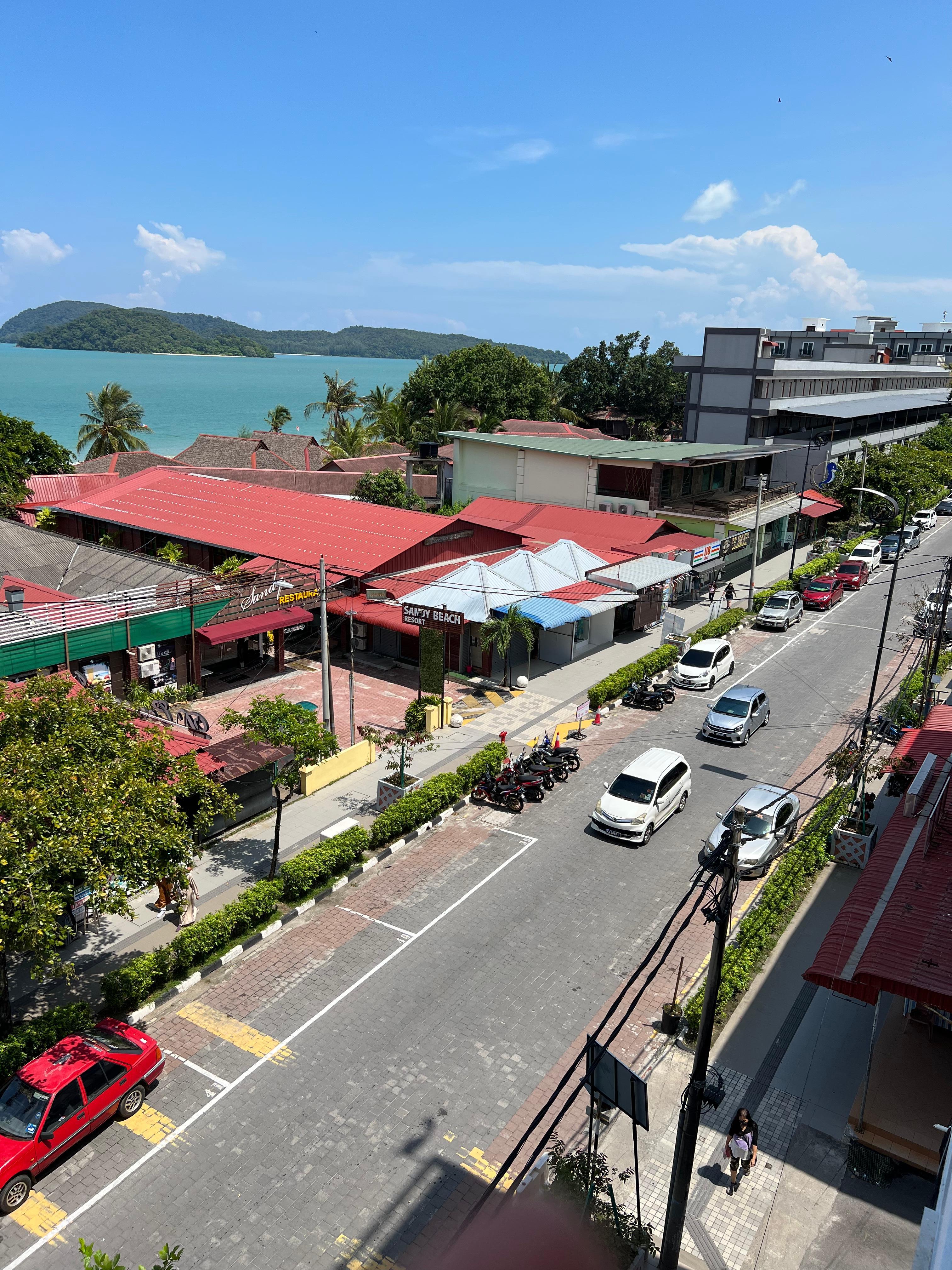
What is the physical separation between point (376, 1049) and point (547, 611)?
19297mm

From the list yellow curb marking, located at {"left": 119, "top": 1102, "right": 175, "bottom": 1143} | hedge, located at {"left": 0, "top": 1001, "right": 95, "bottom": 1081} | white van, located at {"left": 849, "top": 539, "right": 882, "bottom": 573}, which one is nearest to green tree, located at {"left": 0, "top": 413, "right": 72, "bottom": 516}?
hedge, located at {"left": 0, "top": 1001, "right": 95, "bottom": 1081}

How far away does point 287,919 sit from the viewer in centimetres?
1783

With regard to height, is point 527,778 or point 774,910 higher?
point 774,910

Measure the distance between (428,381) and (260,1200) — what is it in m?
74.3

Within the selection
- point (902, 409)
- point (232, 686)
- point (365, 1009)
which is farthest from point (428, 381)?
point (365, 1009)

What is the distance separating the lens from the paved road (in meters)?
11.3

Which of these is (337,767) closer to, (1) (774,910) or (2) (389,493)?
(1) (774,910)

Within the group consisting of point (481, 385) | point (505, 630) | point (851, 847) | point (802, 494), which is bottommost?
point (851, 847)

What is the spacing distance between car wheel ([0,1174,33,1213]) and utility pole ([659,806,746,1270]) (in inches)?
323

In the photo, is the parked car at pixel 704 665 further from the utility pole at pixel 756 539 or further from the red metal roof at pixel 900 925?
the red metal roof at pixel 900 925

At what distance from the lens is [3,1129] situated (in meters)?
11.6

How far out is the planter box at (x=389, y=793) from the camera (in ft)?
71.7

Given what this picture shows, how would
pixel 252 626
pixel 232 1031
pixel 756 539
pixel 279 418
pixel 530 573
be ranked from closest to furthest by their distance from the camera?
pixel 232 1031 < pixel 252 626 < pixel 530 573 < pixel 756 539 < pixel 279 418

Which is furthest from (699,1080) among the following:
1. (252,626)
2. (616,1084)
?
(252,626)
